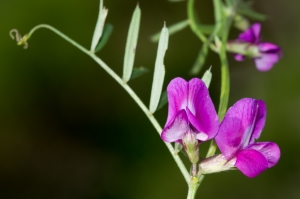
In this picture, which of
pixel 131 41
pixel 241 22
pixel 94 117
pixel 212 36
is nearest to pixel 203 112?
pixel 131 41

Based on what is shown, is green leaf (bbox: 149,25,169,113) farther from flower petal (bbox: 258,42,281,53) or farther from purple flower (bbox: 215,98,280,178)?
flower petal (bbox: 258,42,281,53)

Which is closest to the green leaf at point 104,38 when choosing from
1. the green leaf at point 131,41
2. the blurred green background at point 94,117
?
the green leaf at point 131,41

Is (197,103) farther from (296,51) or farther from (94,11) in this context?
(296,51)

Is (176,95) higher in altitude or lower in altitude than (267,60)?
higher

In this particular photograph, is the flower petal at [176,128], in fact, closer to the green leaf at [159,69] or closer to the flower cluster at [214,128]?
the flower cluster at [214,128]

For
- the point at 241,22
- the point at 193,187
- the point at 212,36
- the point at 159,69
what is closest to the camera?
the point at 193,187

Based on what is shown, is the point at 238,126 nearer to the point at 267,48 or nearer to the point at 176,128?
the point at 176,128

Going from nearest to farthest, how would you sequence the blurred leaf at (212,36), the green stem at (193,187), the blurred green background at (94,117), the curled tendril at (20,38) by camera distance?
the green stem at (193,187) → the curled tendril at (20,38) → the blurred leaf at (212,36) → the blurred green background at (94,117)
